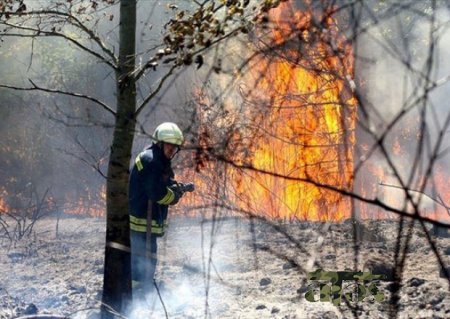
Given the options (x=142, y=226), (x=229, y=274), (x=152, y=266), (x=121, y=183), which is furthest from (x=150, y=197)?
(x=229, y=274)

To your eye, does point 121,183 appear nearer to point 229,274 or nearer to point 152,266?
point 152,266

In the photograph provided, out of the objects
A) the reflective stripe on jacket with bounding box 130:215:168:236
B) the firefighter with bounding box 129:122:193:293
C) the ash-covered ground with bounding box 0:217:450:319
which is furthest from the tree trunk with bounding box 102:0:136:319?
the reflective stripe on jacket with bounding box 130:215:168:236

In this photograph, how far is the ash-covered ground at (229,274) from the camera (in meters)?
5.66

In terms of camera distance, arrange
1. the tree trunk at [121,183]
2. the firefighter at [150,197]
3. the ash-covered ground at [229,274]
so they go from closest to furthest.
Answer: the tree trunk at [121,183] < the ash-covered ground at [229,274] < the firefighter at [150,197]

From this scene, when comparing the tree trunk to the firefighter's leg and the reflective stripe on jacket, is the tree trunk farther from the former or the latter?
the reflective stripe on jacket

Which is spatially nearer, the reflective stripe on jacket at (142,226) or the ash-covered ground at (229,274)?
the ash-covered ground at (229,274)

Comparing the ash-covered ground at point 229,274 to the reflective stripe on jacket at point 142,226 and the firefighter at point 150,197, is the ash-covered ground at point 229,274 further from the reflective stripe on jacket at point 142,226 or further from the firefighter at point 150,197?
the reflective stripe on jacket at point 142,226

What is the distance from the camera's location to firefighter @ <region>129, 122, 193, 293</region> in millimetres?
6570

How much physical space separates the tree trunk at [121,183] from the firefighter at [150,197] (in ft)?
3.63

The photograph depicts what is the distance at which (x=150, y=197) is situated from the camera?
6.54 m

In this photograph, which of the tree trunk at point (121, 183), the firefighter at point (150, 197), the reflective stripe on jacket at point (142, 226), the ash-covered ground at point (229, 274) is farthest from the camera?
the reflective stripe on jacket at point (142, 226)

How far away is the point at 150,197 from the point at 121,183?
50.1 inches

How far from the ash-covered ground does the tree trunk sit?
0.25m

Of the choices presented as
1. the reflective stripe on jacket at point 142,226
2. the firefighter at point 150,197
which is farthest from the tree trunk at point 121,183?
the reflective stripe on jacket at point 142,226
